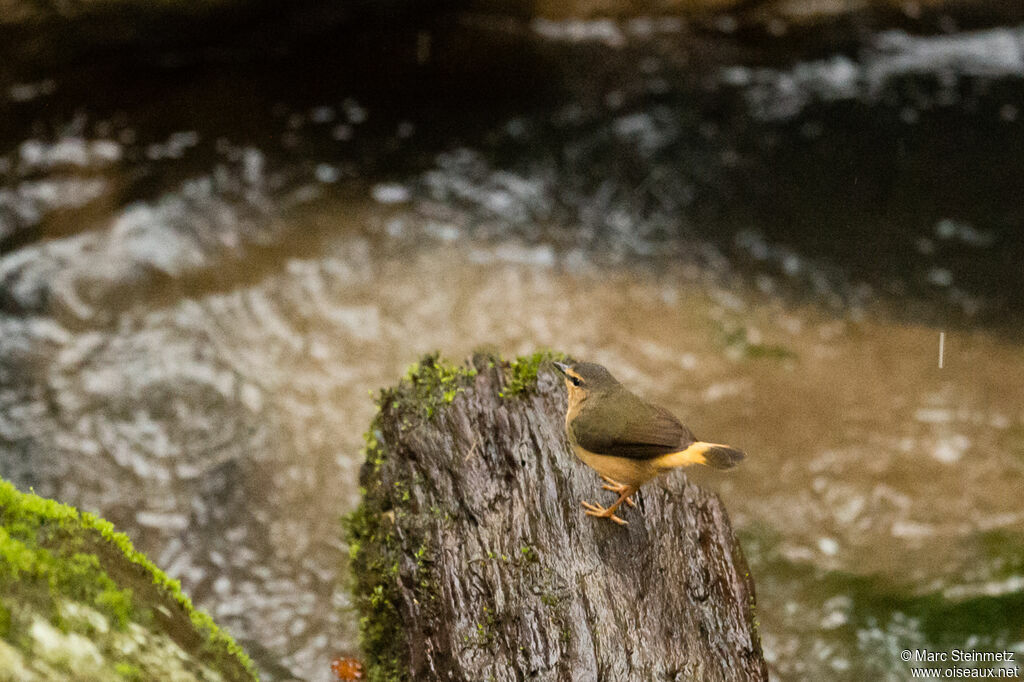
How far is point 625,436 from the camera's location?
2.87 metres

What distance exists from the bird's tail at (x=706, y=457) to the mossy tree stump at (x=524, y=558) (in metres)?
0.47

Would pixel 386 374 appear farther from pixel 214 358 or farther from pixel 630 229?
pixel 630 229

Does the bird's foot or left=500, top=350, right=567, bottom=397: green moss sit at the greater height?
left=500, top=350, right=567, bottom=397: green moss

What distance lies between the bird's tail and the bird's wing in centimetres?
2

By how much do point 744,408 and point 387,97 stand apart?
15.3 ft

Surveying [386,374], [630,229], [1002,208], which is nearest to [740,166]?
[630,229]

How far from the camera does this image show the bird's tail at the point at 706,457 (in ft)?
→ 8.88

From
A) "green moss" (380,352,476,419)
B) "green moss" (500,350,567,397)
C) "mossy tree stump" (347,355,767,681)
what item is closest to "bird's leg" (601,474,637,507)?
"mossy tree stump" (347,355,767,681)

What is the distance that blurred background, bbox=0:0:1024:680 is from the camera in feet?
16.0

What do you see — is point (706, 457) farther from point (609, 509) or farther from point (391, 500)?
point (391, 500)

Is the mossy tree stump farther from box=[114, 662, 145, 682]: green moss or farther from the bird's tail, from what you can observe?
box=[114, 662, 145, 682]: green moss

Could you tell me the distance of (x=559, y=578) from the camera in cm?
303

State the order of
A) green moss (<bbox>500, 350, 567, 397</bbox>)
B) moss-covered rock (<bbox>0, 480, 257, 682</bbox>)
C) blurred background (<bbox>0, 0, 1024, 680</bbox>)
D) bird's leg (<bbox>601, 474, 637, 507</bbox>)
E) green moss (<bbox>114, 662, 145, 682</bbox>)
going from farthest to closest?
blurred background (<bbox>0, 0, 1024, 680</bbox>) < green moss (<bbox>500, 350, 567, 397</bbox>) < bird's leg (<bbox>601, 474, 637, 507</bbox>) < green moss (<bbox>114, 662, 145, 682</bbox>) < moss-covered rock (<bbox>0, 480, 257, 682</bbox>)

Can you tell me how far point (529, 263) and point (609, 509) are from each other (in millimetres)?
3726
